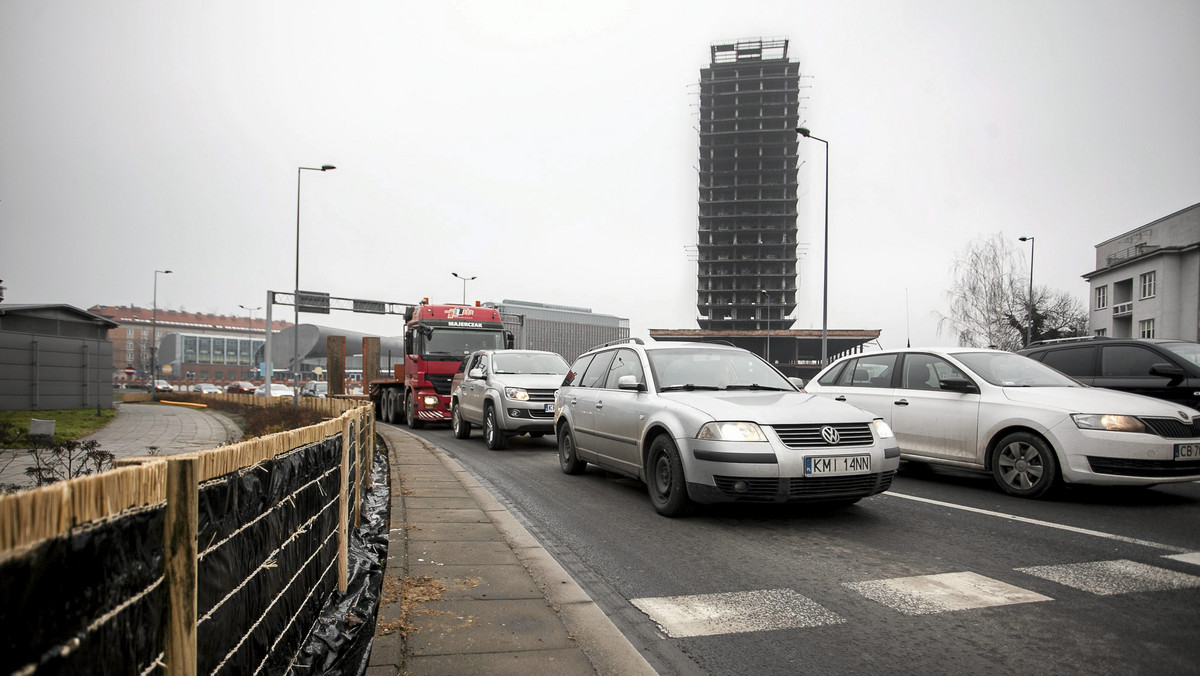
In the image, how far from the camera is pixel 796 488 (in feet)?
19.0

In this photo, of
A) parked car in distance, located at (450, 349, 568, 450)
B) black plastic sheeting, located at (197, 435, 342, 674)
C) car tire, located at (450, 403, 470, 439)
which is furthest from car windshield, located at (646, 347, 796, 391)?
car tire, located at (450, 403, 470, 439)

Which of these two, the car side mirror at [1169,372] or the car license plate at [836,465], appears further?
the car side mirror at [1169,372]

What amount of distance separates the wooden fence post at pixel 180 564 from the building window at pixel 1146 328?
57.9 m

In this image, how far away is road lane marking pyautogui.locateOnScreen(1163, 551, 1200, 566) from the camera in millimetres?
4742

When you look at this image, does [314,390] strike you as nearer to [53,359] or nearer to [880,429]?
[53,359]

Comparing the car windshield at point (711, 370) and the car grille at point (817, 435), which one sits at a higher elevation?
the car windshield at point (711, 370)

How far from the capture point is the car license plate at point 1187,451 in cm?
661

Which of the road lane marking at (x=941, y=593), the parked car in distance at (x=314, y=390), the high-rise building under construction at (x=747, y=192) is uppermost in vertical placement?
the high-rise building under construction at (x=747, y=192)

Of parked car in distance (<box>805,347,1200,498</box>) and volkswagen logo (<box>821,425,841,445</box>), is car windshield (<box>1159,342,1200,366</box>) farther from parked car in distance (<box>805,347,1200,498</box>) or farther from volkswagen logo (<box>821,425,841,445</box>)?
volkswagen logo (<box>821,425,841,445</box>)

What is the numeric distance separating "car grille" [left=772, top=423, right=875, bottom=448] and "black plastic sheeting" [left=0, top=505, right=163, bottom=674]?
490cm

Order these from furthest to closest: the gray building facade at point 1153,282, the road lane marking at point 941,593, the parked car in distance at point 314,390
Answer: the gray building facade at point 1153,282
the parked car in distance at point 314,390
the road lane marking at point 941,593

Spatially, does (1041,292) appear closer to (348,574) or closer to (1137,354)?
(1137,354)

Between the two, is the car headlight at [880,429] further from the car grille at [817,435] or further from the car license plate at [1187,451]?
the car license plate at [1187,451]

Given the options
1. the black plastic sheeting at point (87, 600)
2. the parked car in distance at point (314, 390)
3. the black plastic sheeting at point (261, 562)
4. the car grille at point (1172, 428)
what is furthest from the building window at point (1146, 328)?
the black plastic sheeting at point (87, 600)
